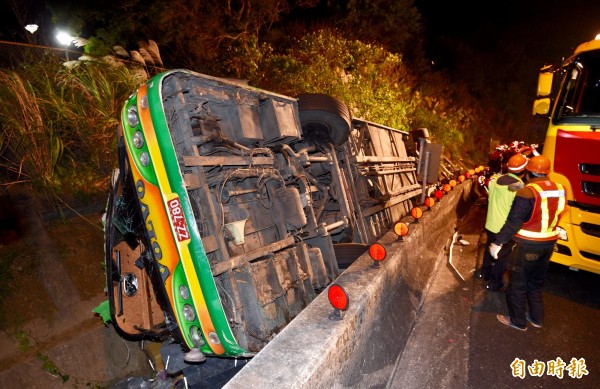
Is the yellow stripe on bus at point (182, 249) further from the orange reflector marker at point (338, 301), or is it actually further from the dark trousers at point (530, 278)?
the dark trousers at point (530, 278)

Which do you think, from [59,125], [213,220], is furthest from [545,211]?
[59,125]

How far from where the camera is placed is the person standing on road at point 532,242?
334cm

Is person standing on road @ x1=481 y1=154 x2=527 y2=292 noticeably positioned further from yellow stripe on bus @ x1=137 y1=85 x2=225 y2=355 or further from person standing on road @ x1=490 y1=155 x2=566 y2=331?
yellow stripe on bus @ x1=137 y1=85 x2=225 y2=355

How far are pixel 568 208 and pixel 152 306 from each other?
470cm

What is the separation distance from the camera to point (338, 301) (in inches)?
80.0

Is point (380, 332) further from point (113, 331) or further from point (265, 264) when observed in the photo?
point (113, 331)

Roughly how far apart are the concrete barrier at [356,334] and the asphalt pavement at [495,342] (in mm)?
168

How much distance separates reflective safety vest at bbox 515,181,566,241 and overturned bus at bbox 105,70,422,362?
1685 mm

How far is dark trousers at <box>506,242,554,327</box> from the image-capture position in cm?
336

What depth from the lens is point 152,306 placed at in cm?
342

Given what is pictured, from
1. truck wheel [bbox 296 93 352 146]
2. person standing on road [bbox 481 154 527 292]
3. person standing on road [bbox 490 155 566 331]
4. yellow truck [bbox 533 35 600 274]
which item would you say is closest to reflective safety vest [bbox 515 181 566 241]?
person standing on road [bbox 490 155 566 331]

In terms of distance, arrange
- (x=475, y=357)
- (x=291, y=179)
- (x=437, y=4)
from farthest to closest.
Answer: (x=437, y=4) → (x=291, y=179) → (x=475, y=357)

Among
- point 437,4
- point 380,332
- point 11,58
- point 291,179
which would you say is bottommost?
point 380,332

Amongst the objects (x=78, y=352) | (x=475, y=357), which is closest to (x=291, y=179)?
(x=475, y=357)
